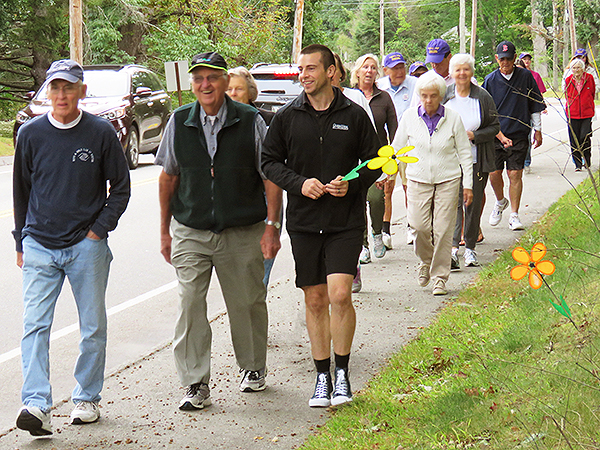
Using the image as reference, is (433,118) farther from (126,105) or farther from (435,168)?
(126,105)

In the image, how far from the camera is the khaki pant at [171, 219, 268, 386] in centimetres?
520

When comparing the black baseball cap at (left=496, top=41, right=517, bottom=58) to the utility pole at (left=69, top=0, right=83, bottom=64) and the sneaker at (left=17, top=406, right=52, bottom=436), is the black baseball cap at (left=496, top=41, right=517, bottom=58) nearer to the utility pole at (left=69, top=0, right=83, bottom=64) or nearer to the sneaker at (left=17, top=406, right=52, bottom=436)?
the sneaker at (left=17, top=406, right=52, bottom=436)

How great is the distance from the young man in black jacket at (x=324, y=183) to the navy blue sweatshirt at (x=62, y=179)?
975mm

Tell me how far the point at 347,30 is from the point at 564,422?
11304cm

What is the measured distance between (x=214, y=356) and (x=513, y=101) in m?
5.43

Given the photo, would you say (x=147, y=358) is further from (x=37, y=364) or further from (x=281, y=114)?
(x=281, y=114)

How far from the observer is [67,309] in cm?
774

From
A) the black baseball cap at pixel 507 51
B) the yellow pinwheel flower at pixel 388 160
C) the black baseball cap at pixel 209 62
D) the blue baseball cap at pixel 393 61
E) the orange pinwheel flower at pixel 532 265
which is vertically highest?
the black baseball cap at pixel 507 51

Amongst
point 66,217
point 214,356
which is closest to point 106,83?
point 214,356

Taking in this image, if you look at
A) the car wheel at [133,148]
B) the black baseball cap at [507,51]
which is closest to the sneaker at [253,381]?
the black baseball cap at [507,51]

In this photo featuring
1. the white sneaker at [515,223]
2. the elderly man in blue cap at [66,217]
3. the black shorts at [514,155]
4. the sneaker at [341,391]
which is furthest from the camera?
the white sneaker at [515,223]

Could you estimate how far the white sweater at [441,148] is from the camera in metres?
7.59

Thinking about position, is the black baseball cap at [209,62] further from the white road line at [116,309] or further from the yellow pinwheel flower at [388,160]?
the white road line at [116,309]

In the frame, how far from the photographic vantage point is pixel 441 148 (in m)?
7.59
